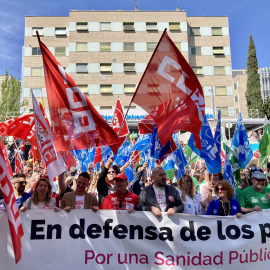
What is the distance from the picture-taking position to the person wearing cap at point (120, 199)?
5258 mm

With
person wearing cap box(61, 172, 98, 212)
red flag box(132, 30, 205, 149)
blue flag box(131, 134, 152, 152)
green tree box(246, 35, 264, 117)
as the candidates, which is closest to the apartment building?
green tree box(246, 35, 264, 117)

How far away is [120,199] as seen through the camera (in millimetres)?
5301

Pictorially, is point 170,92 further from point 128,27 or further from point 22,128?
point 128,27

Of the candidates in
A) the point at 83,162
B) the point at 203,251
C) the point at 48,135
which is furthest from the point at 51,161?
the point at 83,162

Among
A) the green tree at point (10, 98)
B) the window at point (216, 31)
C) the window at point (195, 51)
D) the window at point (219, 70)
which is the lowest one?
A: the green tree at point (10, 98)

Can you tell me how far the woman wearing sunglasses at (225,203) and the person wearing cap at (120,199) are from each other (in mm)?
1261

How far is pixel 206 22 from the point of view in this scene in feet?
152

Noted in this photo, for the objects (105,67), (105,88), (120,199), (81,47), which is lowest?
(120,199)

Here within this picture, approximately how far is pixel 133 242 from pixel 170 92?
2.67 meters

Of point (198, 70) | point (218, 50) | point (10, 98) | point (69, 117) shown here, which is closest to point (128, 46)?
point (198, 70)

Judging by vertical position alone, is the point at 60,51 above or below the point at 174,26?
below

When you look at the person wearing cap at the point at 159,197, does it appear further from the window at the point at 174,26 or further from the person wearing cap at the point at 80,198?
the window at the point at 174,26

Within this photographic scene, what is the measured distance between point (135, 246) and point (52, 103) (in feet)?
8.97

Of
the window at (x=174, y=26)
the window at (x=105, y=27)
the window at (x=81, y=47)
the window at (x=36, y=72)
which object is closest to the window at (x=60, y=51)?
the window at (x=81, y=47)
